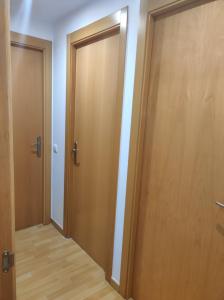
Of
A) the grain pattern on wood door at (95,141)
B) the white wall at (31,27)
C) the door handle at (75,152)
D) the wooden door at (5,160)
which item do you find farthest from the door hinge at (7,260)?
the white wall at (31,27)

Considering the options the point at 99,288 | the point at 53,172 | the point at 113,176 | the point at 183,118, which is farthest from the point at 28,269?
the point at 183,118

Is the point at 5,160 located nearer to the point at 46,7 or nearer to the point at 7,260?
the point at 7,260

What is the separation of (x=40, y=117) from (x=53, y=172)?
0.66 metres

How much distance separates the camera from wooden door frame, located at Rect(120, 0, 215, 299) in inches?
51.1

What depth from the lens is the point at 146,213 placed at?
5.11 ft

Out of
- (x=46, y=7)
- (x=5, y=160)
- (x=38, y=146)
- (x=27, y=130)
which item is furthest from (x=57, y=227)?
(x=46, y=7)

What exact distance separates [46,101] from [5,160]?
74.1 inches

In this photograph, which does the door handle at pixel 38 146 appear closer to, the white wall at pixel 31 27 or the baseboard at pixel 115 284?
the white wall at pixel 31 27

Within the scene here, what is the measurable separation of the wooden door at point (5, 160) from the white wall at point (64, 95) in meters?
0.98

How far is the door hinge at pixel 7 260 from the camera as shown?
2.45 feet

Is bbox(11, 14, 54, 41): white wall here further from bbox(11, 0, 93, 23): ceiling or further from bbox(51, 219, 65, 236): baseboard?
bbox(51, 219, 65, 236): baseboard

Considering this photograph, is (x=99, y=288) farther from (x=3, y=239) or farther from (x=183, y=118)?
(x=183, y=118)

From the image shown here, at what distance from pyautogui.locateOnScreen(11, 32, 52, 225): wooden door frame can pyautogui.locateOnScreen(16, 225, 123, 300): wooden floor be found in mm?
413

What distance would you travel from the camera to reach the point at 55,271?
199cm
